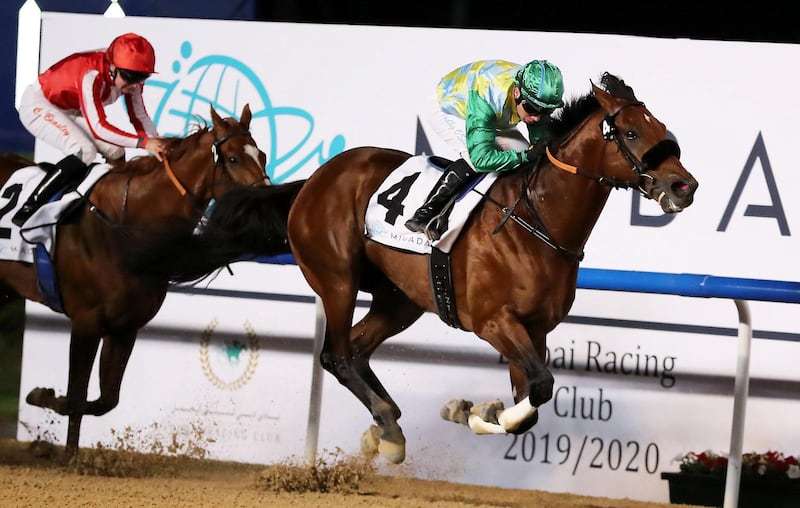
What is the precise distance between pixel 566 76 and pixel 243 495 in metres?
2.18

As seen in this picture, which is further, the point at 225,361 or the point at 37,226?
the point at 225,361

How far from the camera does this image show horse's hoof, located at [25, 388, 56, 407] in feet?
15.2

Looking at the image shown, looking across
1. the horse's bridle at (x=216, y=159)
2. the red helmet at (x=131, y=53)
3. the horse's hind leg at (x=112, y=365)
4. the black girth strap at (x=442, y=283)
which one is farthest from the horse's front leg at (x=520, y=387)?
the red helmet at (x=131, y=53)

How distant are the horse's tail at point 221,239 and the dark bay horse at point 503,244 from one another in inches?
0.5

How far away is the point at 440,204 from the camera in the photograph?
152 inches

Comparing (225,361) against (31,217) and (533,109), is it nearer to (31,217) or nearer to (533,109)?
(31,217)

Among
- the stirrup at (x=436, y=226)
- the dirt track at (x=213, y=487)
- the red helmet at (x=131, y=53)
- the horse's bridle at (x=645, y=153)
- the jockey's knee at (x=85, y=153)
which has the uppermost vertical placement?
the red helmet at (x=131, y=53)

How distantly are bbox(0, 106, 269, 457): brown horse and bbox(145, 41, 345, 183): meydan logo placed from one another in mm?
498

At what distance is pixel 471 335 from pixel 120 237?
1557 millimetres

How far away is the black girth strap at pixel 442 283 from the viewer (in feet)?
12.7

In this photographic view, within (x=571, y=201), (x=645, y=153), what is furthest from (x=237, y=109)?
(x=645, y=153)

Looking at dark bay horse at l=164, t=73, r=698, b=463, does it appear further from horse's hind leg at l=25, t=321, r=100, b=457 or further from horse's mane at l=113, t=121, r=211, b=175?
horse's hind leg at l=25, t=321, r=100, b=457

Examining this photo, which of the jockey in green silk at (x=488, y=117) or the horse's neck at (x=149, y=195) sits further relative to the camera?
the horse's neck at (x=149, y=195)

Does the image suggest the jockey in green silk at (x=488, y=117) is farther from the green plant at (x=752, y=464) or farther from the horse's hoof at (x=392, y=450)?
the green plant at (x=752, y=464)
